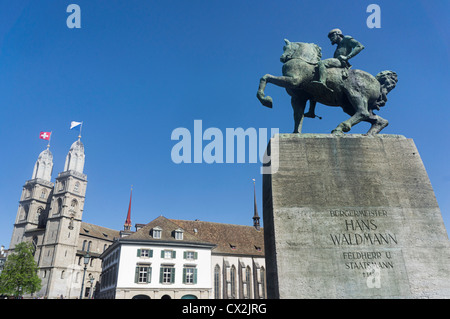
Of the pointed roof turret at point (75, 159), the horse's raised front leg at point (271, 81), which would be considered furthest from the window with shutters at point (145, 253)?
the pointed roof turret at point (75, 159)

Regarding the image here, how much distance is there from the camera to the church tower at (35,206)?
83125 millimetres

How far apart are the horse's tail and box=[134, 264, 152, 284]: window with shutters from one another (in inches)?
1540

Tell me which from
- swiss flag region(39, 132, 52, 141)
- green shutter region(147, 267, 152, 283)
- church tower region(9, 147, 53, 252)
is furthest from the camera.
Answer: swiss flag region(39, 132, 52, 141)

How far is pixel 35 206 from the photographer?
87062mm

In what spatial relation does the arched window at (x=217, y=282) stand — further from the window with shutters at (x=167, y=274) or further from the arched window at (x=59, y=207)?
the arched window at (x=59, y=207)

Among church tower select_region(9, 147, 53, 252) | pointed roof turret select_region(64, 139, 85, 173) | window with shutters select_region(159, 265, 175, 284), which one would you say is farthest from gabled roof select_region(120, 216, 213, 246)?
pointed roof turret select_region(64, 139, 85, 173)

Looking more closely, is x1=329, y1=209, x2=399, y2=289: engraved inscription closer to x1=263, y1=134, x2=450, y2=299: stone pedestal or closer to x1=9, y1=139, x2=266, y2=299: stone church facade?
x1=263, y1=134, x2=450, y2=299: stone pedestal

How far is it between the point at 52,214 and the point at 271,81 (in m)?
89.3

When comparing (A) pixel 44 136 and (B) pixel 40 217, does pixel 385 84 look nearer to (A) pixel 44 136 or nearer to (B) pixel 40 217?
(B) pixel 40 217

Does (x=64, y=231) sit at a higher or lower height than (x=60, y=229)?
lower

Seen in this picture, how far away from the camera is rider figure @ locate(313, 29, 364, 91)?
6734 millimetres

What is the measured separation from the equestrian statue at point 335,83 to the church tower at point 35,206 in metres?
90.1

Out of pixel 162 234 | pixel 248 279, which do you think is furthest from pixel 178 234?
pixel 248 279

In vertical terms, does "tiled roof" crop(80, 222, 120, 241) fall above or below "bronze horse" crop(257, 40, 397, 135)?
above
